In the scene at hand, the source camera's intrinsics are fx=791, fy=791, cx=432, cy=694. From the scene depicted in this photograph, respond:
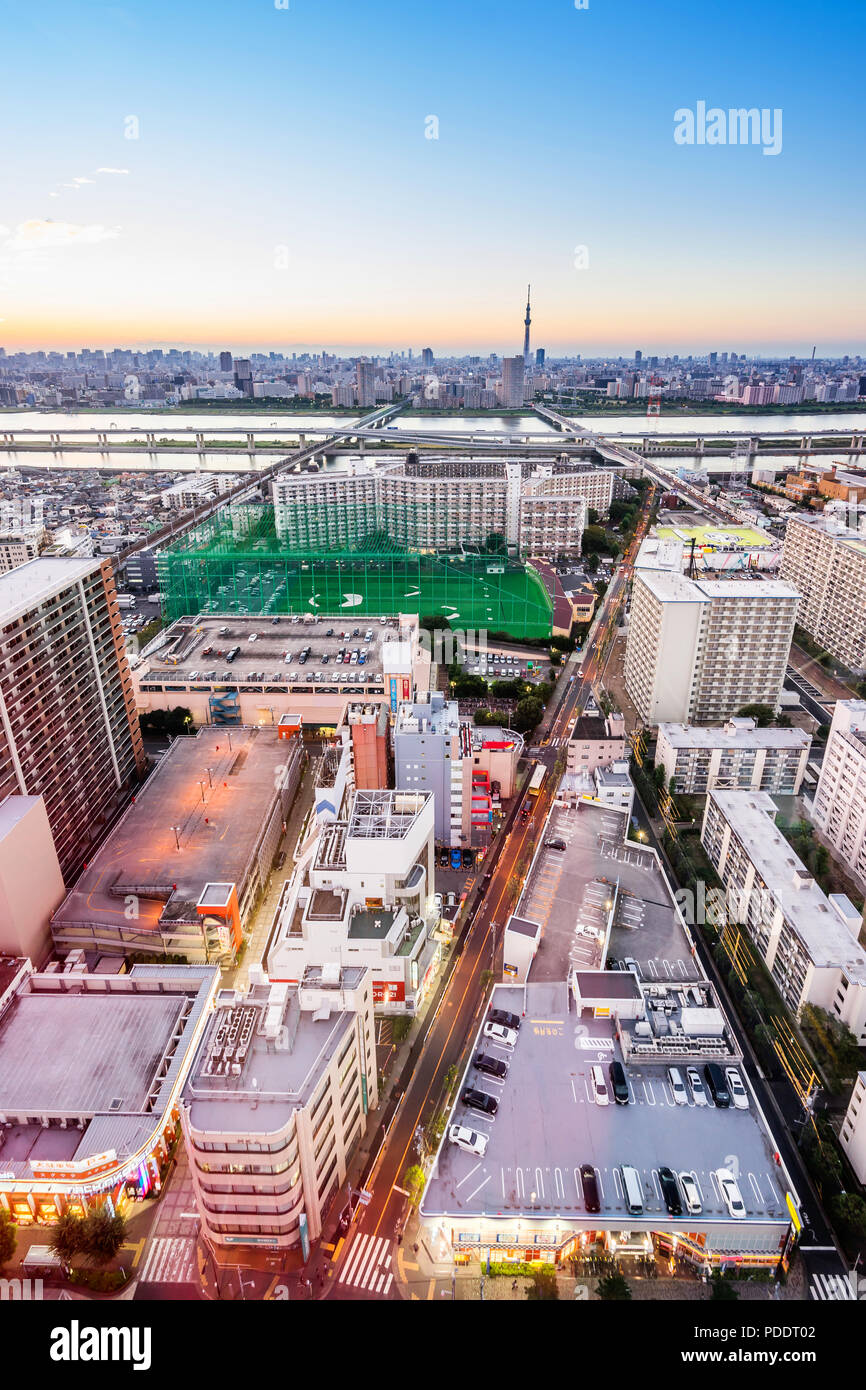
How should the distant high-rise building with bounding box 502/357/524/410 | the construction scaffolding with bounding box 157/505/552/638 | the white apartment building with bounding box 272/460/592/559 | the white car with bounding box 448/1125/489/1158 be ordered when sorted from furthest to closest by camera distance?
the distant high-rise building with bounding box 502/357/524/410 → the white apartment building with bounding box 272/460/592/559 → the construction scaffolding with bounding box 157/505/552/638 → the white car with bounding box 448/1125/489/1158

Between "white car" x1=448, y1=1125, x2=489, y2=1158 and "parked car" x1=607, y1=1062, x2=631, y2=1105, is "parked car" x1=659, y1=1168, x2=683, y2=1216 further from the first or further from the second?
"white car" x1=448, y1=1125, x2=489, y2=1158

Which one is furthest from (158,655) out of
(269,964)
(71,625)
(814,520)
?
(814,520)

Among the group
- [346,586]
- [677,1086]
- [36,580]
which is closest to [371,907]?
[677,1086]

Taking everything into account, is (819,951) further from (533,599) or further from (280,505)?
(280,505)

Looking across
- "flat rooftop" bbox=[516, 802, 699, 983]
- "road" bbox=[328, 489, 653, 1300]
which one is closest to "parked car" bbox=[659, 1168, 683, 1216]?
"road" bbox=[328, 489, 653, 1300]

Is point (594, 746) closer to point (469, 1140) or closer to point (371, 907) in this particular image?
point (371, 907)
